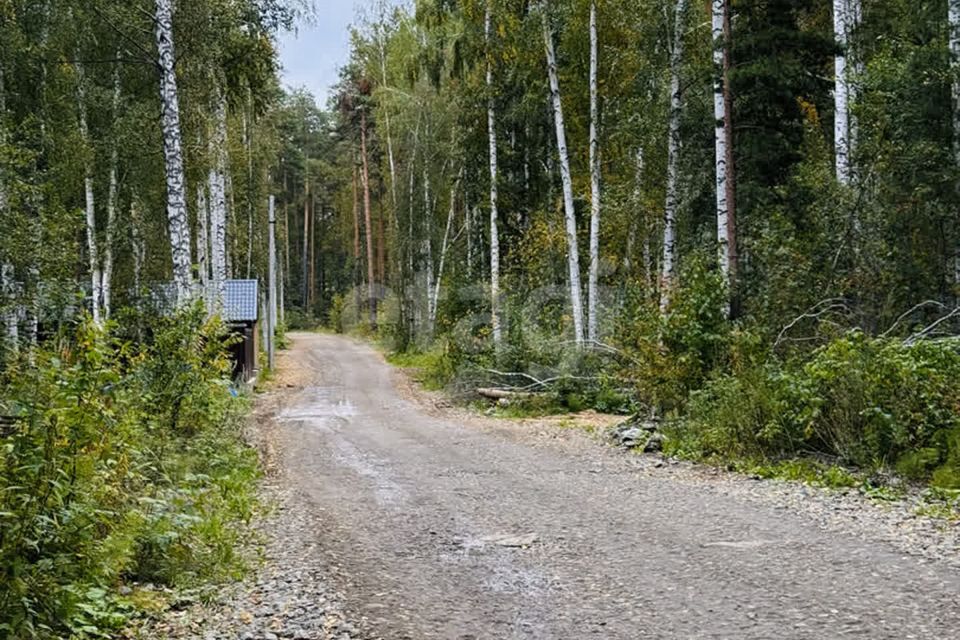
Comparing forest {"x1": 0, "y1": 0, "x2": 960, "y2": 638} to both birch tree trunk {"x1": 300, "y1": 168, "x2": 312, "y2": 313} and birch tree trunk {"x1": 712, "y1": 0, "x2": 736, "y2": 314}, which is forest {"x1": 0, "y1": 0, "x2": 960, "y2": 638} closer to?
birch tree trunk {"x1": 712, "y1": 0, "x2": 736, "y2": 314}

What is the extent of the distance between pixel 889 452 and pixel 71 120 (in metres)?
19.7

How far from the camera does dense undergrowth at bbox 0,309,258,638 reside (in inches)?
160

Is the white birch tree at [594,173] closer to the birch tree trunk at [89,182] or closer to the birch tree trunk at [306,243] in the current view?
the birch tree trunk at [89,182]

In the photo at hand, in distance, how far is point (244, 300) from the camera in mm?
→ 24984

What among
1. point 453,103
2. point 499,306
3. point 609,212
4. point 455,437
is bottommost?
point 455,437

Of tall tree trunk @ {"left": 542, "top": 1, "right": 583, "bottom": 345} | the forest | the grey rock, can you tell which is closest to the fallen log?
the forest

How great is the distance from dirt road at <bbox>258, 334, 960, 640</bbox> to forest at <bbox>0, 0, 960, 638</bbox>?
123 centimetres

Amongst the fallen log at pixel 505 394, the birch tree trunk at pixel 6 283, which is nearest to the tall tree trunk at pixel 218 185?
the birch tree trunk at pixel 6 283

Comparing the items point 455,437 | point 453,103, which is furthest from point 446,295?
point 455,437

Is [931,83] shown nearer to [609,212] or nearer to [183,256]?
[609,212]

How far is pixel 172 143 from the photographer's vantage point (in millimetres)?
12648

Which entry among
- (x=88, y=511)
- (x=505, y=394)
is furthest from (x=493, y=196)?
(x=88, y=511)

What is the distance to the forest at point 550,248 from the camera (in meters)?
5.54

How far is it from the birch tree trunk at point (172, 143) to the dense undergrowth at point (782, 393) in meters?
7.59
